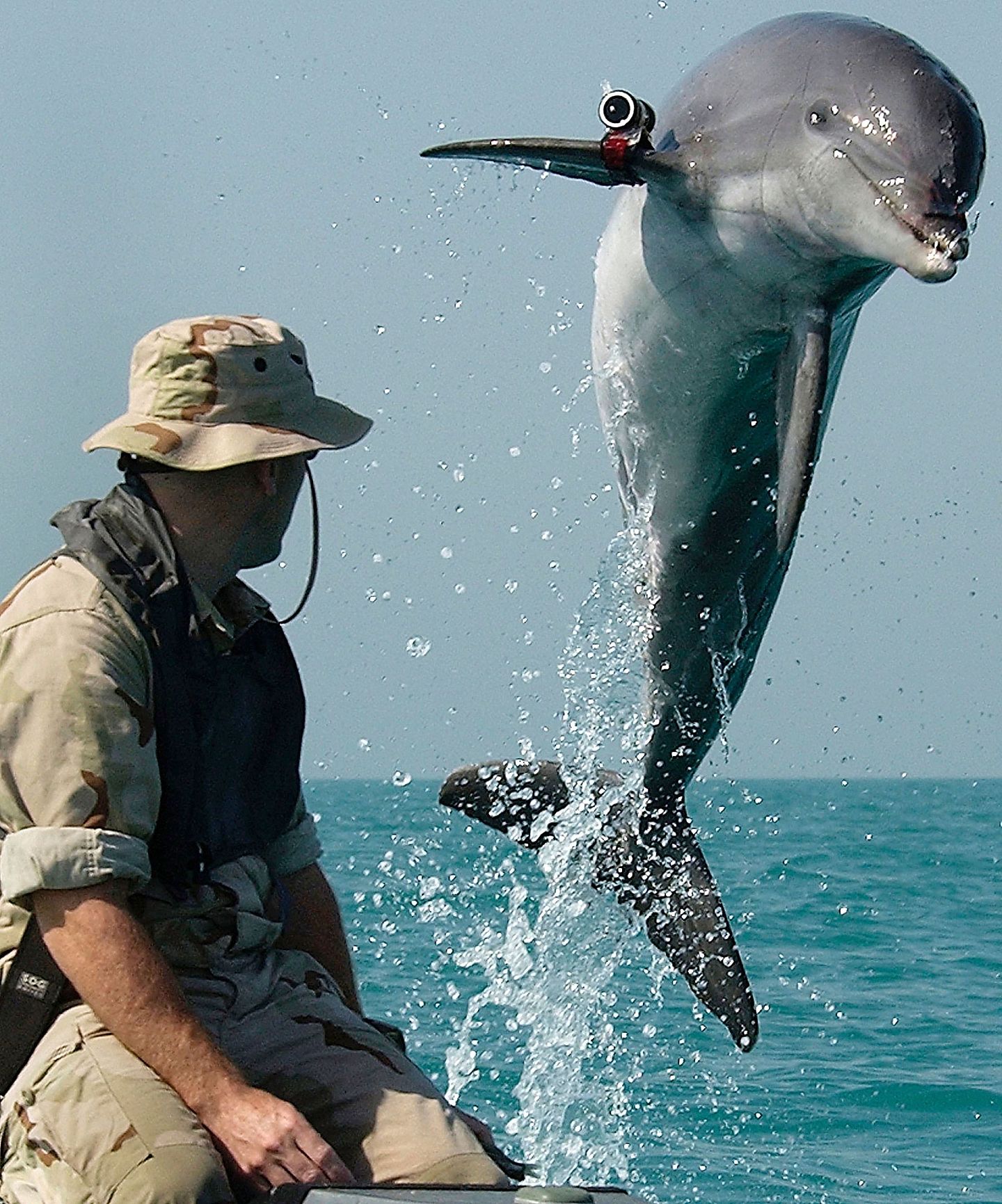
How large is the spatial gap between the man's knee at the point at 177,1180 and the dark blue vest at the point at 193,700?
0.58 metres

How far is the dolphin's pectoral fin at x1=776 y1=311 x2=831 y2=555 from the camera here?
5.43 meters

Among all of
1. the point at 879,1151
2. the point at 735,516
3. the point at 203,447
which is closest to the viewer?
the point at 203,447

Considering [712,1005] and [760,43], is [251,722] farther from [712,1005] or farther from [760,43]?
[712,1005]

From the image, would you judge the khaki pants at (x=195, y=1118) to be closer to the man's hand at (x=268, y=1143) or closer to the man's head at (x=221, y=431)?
the man's hand at (x=268, y=1143)

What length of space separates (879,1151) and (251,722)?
7003 mm

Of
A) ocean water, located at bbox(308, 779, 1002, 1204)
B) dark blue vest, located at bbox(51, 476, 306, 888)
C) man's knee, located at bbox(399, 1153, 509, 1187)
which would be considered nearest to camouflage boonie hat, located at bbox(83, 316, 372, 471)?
dark blue vest, located at bbox(51, 476, 306, 888)

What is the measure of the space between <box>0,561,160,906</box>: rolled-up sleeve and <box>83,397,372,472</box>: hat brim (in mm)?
306

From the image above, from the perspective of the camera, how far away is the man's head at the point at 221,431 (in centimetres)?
365

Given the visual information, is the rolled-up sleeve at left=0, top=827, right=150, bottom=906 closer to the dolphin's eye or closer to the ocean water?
the dolphin's eye

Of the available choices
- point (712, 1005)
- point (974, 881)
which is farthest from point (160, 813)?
point (974, 881)

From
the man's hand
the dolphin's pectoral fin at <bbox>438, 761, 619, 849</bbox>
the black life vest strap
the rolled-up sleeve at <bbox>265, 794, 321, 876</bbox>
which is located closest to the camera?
the man's hand

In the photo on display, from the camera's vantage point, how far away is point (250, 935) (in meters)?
3.80

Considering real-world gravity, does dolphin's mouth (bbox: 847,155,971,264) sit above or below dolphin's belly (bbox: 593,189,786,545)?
above

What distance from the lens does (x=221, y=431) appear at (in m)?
3.65
